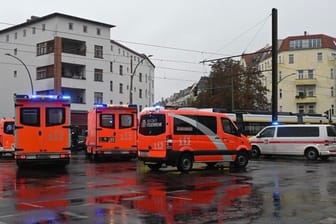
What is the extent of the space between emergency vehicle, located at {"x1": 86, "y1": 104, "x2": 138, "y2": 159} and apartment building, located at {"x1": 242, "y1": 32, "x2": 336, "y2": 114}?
7057 cm

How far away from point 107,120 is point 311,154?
11049 mm

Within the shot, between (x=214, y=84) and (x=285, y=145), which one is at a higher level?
(x=214, y=84)

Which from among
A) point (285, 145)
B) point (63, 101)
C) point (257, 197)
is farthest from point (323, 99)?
point (257, 197)

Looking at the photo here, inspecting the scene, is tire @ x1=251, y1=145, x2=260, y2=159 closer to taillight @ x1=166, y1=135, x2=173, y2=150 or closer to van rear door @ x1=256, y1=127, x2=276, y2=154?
van rear door @ x1=256, y1=127, x2=276, y2=154

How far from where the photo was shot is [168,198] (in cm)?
1256

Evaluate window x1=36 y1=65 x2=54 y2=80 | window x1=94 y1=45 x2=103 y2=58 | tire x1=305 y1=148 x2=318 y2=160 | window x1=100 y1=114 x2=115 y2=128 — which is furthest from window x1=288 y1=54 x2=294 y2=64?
window x1=100 y1=114 x2=115 y2=128

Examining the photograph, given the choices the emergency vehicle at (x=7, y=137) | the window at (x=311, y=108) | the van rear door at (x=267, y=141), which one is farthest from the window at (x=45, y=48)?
the window at (x=311, y=108)

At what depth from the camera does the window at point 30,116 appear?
21375 millimetres

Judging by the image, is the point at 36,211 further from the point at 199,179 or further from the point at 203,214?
the point at 199,179

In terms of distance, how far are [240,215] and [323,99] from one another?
3539 inches

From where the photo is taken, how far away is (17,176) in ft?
61.5

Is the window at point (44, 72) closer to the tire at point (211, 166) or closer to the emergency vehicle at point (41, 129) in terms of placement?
the emergency vehicle at point (41, 129)

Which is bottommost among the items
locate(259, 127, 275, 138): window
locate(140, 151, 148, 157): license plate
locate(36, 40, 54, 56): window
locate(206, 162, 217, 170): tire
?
locate(206, 162, 217, 170): tire

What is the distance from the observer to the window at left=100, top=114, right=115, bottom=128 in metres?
27.7
